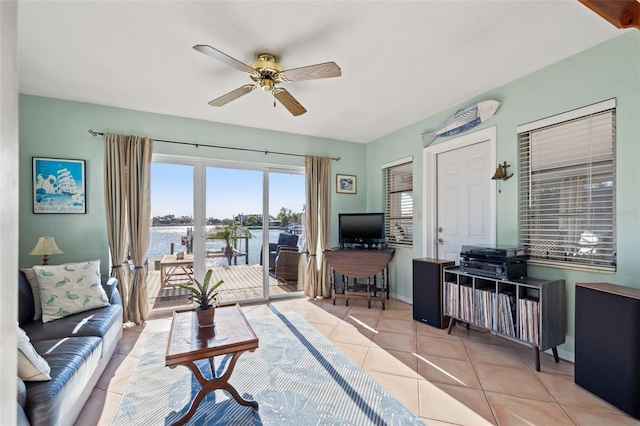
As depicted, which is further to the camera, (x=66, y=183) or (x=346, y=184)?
(x=346, y=184)

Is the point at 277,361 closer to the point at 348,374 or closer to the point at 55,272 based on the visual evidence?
the point at 348,374

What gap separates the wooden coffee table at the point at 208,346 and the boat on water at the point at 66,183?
6.84ft

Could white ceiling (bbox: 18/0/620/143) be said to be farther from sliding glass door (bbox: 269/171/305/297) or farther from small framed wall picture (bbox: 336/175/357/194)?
small framed wall picture (bbox: 336/175/357/194)

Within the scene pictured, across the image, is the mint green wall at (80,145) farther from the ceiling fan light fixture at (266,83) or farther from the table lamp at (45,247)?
the ceiling fan light fixture at (266,83)

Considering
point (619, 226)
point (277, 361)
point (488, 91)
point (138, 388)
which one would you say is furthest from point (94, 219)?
point (619, 226)

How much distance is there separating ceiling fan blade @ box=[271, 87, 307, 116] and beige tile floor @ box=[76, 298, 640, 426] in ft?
6.92

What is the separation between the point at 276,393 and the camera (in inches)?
74.5

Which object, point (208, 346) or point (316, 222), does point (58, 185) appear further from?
point (316, 222)

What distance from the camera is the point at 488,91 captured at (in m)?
2.87

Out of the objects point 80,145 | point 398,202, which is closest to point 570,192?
point 398,202

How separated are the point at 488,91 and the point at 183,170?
3.49 meters

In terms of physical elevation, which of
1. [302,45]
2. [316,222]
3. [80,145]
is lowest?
[316,222]

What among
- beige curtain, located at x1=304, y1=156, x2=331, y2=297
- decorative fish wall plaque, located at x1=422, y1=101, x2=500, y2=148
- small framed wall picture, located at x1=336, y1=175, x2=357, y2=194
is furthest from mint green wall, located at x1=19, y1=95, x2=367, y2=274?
decorative fish wall plaque, located at x1=422, y1=101, x2=500, y2=148

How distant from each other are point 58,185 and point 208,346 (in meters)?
2.66
